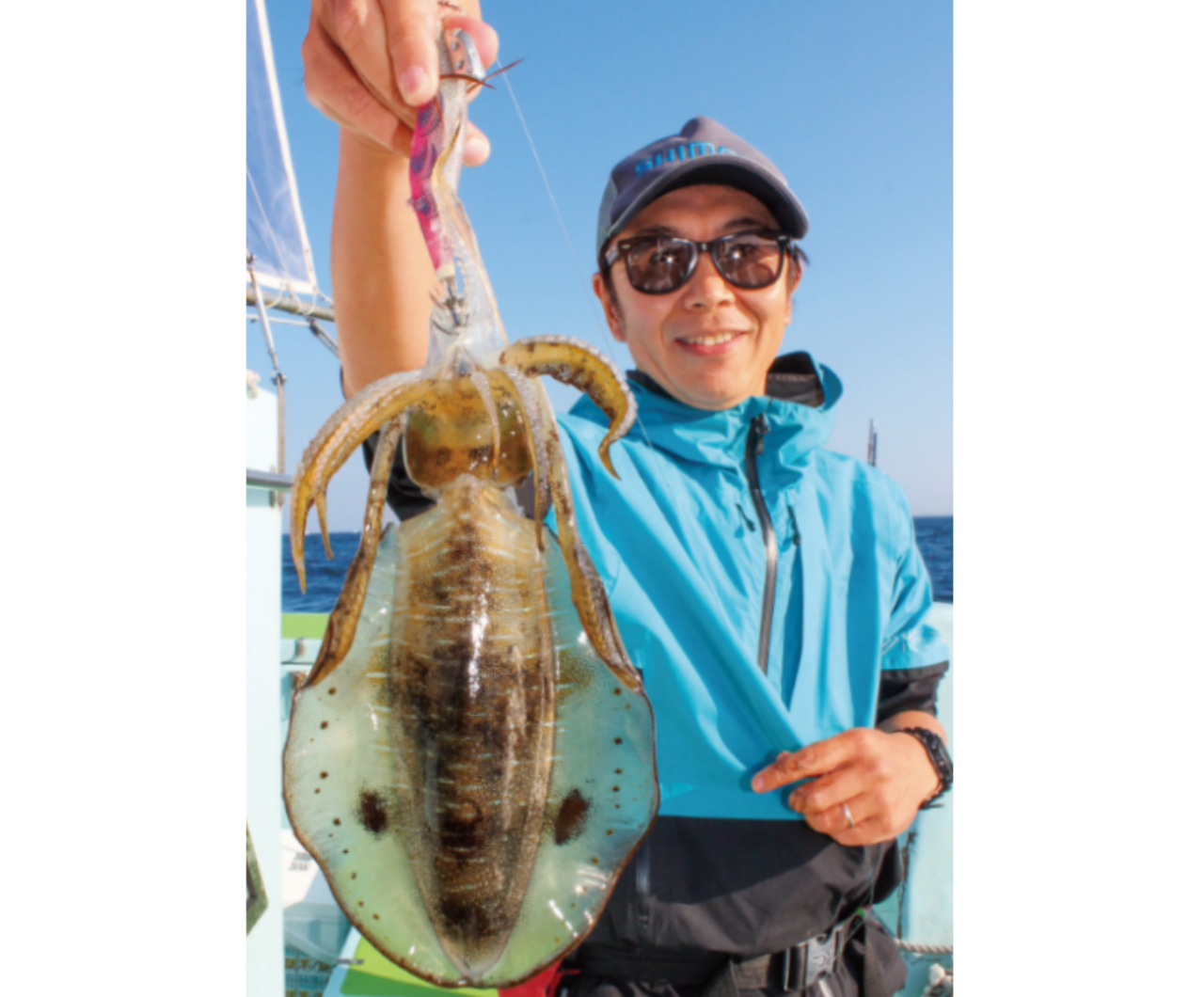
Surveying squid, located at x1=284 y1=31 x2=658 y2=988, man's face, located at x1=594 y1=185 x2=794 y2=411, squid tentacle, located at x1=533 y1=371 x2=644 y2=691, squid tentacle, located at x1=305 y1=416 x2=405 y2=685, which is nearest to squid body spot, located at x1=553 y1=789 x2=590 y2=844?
squid, located at x1=284 y1=31 x2=658 y2=988

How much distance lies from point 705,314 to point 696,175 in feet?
1.10

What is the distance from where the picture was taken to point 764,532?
1.37 meters

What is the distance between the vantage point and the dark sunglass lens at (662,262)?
1426mm

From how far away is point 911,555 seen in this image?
1.56m

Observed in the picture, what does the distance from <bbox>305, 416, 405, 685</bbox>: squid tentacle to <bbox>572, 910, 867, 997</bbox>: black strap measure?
100 cm

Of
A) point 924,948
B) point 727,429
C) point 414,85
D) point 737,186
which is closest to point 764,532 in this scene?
point 727,429

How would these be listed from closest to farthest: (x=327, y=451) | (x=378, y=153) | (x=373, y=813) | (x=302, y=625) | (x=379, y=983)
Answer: (x=327, y=451)
(x=373, y=813)
(x=378, y=153)
(x=379, y=983)
(x=302, y=625)

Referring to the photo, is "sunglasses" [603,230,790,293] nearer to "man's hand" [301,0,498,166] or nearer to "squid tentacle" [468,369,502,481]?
"man's hand" [301,0,498,166]

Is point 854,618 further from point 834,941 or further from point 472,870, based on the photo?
point 472,870

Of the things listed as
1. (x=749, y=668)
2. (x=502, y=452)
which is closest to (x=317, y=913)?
(x=749, y=668)

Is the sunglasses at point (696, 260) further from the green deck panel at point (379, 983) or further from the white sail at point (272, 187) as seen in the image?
the white sail at point (272, 187)

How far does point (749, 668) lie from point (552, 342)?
813mm

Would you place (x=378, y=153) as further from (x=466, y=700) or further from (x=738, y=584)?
(x=738, y=584)

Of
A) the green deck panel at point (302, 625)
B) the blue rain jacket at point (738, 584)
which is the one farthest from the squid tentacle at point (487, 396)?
the green deck panel at point (302, 625)
